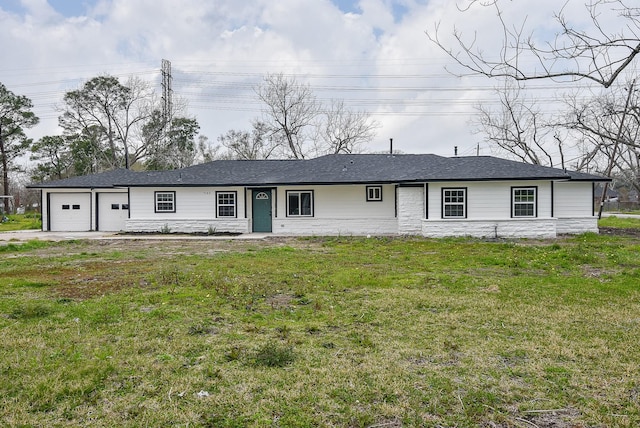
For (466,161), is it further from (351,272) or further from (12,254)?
(12,254)

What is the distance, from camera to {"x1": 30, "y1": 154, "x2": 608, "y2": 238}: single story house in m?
18.2

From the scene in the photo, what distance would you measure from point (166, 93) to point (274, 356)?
144 ft

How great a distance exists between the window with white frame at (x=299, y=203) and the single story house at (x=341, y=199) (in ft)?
0.16

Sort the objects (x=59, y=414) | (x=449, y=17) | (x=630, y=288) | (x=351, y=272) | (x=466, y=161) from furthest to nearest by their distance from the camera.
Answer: (x=466, y=161)
(x=351, y=272)
(x=630, y=288)
(x=449, y=17)
(x=59, y=414)

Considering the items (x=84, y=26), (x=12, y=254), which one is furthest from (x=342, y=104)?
(x=12, y=254)

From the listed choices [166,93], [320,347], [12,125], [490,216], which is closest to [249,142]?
[166,93]

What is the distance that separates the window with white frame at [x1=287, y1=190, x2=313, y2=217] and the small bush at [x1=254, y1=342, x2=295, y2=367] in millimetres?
16193

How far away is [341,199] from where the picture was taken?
67.7ft

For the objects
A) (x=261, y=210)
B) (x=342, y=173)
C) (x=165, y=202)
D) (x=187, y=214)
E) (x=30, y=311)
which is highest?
(x=342, y=173)

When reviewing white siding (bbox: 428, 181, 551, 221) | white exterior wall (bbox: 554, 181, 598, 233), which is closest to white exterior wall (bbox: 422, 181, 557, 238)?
white siding (bbox: 428, 181, 551, 221)

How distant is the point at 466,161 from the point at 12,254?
58.8ft

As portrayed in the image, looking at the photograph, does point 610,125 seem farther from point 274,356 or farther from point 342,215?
point 274,356

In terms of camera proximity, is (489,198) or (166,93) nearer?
(489,198)

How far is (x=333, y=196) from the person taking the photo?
20.6 metres
